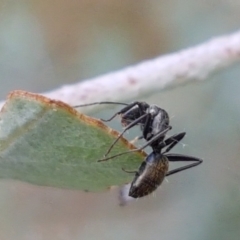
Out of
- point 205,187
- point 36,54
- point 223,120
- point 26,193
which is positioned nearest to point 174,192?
point 205,187

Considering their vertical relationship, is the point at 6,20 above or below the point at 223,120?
above

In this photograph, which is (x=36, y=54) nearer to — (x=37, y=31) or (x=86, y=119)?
(x=37, y=31)

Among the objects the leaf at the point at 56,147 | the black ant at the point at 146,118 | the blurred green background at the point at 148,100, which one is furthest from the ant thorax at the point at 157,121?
the blurred green background at the point at 148,100

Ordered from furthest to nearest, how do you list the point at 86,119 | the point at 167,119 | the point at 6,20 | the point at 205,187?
1. the point at 6,20
2. the point at 205,187
3. the point at 167,119
4. the point at 86,119

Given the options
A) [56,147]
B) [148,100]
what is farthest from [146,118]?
[148,100]

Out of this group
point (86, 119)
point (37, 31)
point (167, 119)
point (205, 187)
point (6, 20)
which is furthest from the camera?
point (37, 31)

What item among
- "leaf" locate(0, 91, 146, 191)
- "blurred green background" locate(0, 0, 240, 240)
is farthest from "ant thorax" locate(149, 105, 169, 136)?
"blurred green background" locate(0, 0, 240, 240)
